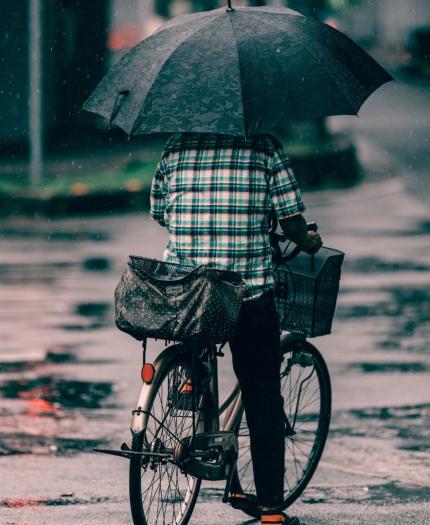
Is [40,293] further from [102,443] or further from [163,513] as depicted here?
[163,513]

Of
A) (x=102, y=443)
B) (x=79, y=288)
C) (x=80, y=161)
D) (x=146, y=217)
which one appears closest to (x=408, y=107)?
(x=80, y=161)

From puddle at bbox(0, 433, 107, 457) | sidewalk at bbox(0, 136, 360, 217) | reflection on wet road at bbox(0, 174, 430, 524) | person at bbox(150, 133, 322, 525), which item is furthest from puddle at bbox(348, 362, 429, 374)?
sidewalk at bbox(0, 136, 360, 217)

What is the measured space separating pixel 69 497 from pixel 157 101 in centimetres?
178

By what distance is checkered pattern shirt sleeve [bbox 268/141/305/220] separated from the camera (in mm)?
4828

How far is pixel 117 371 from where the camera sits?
823 centimetres

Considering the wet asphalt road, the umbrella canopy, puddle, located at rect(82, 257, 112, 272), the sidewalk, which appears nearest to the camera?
the umbrella canopy

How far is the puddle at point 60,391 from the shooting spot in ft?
24.6

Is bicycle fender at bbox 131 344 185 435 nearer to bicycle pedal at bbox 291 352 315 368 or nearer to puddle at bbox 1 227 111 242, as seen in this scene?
bicycle pedal at bbox 291 352 315 368

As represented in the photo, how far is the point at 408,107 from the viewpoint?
36.6m

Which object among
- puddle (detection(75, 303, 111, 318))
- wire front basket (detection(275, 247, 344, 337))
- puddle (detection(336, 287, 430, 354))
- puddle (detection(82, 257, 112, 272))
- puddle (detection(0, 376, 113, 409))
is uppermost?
wire front basket (detection(275, 247, 344, 337))

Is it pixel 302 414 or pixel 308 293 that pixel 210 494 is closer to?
pixel 302 414

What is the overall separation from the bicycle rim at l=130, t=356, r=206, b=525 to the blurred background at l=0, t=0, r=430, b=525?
10.8 inches

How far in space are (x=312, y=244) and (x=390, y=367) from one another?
3.41m

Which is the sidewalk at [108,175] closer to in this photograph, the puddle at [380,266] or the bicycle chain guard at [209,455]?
the puddle at [380,266]
